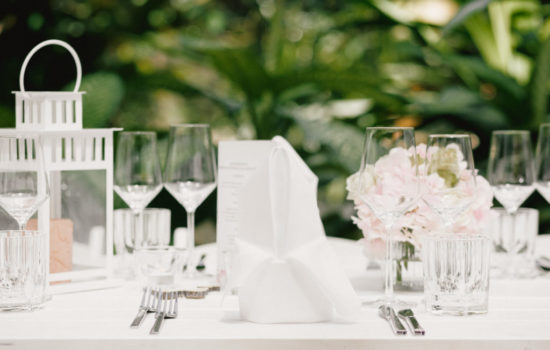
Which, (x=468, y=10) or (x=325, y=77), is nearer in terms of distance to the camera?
(x=468, y=10)

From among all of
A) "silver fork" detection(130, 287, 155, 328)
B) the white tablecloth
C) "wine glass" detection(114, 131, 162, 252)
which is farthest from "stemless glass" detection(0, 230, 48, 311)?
"wine glass" detection(114, 131, 162, 252)

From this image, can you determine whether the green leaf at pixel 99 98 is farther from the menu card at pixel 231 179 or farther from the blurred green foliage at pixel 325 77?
the menu card at pixel 231 179

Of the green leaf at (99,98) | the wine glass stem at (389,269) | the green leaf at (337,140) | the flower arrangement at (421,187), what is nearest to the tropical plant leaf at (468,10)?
the green leaf at (337,140)

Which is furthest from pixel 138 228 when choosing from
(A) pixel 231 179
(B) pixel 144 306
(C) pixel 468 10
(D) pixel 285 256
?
(C) pixel 468 10

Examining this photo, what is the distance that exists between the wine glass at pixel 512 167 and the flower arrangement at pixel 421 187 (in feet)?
0.49

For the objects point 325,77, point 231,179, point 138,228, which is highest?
point 325,77

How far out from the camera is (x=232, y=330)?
1.03m

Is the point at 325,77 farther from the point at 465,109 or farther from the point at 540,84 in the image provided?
the point at 540,84

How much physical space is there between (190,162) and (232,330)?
455mm

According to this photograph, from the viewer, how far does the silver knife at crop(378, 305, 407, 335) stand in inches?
39.8

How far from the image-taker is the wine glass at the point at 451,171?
3.93 ft

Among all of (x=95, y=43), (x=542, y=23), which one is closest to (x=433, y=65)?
(x=542, y=23)

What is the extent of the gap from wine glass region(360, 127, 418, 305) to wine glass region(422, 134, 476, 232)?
0.06 meters

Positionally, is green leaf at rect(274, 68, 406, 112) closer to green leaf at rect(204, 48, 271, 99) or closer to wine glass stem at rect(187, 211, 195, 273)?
green leaf at rect(204, 48, 271, 99)
